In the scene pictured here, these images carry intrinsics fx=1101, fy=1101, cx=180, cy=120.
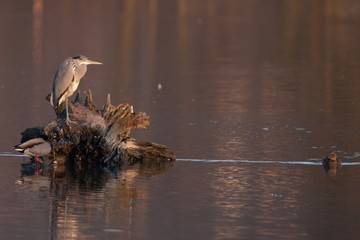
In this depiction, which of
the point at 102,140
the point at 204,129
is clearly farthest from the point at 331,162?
the point at 204,129

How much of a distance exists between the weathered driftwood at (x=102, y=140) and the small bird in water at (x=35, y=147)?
0.58ft

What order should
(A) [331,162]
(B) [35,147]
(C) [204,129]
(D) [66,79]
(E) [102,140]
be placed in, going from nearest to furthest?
(A) [331,162] → (B) [35,147] → (E) [102,140] → (D) [66,79] → (C) [204,129]

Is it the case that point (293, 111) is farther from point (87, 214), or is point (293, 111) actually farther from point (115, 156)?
point (87, 214)

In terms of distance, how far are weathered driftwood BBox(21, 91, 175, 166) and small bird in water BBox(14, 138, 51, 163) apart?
176 millimetres

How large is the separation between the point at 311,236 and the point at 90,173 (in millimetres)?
4433

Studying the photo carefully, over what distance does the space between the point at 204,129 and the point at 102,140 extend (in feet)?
12.5

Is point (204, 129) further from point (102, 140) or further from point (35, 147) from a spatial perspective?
point (35, 147)

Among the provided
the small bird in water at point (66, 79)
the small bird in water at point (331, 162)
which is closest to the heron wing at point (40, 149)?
the small bird in water at point (66, 79)

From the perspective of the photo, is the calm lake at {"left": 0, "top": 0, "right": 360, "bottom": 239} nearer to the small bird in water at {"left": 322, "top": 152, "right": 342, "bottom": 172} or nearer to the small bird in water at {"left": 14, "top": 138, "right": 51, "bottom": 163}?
the small bird in water at {"left": 322, "top": 152, "right": 342, "bottom": 172}

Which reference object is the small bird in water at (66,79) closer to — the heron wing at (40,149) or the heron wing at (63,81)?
the heron wing at (63,81)

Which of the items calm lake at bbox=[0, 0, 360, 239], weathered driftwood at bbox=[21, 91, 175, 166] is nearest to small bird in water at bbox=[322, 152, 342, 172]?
calm lake at bbox=[0, 0, 360, 239]

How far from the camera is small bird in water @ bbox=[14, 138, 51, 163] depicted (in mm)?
Answer: 14990

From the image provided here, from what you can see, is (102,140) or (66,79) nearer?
(102,140)

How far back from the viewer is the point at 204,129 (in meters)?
18.7
